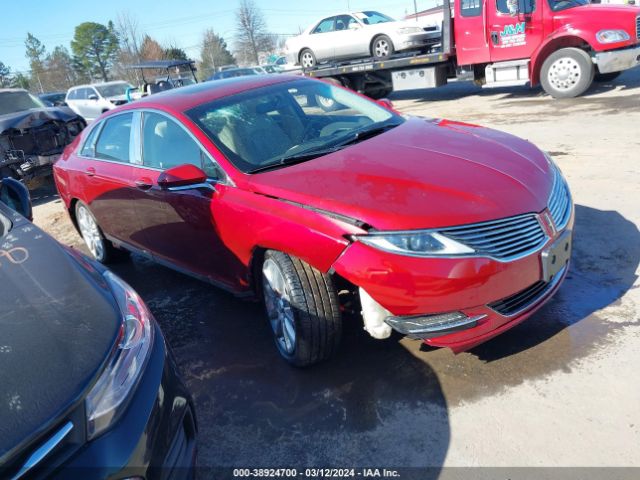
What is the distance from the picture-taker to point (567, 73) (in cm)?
1089

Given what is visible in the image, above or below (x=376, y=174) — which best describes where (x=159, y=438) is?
below

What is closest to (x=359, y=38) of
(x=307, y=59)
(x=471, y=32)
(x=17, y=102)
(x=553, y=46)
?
(x=307, y=59)

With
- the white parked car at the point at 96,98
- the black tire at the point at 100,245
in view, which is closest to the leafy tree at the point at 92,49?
the white parked car at the point at 96,98

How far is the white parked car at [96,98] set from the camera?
1836cm

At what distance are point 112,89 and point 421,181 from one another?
63.3ft

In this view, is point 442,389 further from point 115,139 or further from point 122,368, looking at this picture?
point 115,139

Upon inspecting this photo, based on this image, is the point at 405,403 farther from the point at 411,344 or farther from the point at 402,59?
the point at 402,59

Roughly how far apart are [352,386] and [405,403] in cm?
32

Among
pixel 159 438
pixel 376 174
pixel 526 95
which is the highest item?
pixel 376 174

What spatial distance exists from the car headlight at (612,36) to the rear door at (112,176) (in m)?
9.66

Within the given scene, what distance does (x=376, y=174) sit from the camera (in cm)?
280

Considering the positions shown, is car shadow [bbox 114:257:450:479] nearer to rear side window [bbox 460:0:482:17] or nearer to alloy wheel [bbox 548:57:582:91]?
alloy wheel [bbox 548:57:582:91]

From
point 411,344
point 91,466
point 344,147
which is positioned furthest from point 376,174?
point 91,466

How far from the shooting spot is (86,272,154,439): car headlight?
164cm
